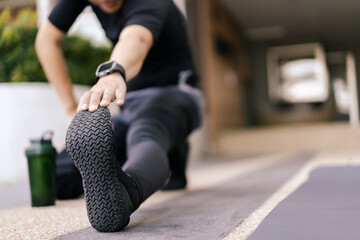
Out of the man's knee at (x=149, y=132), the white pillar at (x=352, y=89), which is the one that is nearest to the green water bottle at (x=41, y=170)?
the man's knee at (x=149, y=132)

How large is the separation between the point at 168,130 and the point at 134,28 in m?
0.36

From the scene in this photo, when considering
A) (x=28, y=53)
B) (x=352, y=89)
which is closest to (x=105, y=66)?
(x=28, y=53)

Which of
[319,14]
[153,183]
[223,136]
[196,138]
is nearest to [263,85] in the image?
[319,14]

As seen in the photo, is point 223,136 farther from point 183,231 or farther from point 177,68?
point 183,231

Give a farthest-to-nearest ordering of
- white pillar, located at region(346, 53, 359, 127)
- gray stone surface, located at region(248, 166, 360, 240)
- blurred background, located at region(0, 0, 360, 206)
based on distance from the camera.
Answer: white pillar, located at region(346, 53, 359, 127) → blurred background, located at region(0, 0, 360, 206) → gray stone surface, located at region(248, 166, 360, 240)

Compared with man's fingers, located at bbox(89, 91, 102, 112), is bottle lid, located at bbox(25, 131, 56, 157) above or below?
below

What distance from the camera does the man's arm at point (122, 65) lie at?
99 centimetres

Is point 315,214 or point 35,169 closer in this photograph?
point 315,214

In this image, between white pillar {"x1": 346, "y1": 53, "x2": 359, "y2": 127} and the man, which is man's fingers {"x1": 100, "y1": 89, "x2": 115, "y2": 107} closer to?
the man

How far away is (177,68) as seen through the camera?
183 centimetres

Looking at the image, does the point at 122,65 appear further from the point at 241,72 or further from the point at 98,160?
the point at 241,72

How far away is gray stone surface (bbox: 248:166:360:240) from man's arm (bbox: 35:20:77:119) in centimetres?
93

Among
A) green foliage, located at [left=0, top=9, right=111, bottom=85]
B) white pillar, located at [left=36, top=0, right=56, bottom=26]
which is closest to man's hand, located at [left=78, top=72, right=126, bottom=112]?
green foliage, located at [left=0, top=9, right=111, bottom=85]

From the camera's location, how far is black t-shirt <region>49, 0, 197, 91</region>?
1404mm
